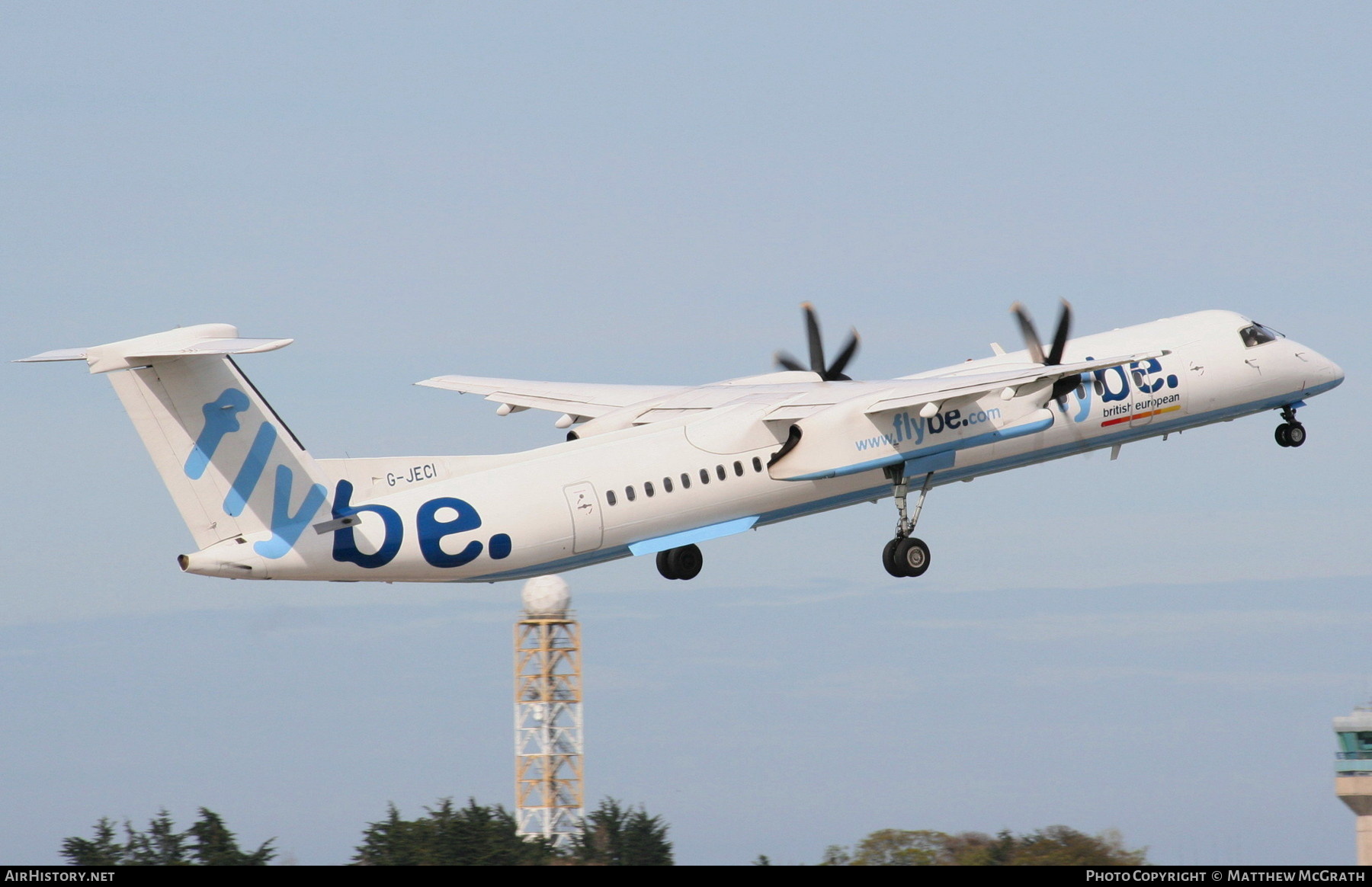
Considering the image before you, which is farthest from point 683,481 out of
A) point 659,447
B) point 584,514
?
point 584,514

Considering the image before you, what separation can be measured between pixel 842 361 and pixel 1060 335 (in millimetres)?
5298

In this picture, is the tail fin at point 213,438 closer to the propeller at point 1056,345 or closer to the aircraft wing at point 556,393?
the aircraft wing at point 556,393

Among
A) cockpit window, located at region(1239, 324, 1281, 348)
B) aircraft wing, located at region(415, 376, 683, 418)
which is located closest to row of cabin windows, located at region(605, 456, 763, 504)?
aircraft wing, located at region(415, 376, 683, 418)

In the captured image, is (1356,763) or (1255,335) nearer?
(1255,335)

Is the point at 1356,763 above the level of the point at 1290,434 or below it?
below

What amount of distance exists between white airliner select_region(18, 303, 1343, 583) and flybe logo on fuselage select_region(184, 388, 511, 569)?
3 cm

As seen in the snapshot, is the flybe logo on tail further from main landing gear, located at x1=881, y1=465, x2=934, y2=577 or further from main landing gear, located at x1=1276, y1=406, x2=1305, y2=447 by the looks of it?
main landing gear, located at x1=1276, y1=406, x2=1305, y2=447

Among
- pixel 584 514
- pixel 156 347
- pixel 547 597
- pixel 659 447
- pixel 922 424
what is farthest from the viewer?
pixel 547 597

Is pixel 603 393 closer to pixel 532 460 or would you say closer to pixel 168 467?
pixel 532 460

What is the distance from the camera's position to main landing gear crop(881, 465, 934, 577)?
31.7m

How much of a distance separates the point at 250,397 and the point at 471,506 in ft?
13.2

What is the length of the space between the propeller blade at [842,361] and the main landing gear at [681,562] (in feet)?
15.5

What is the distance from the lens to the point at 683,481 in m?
28.8

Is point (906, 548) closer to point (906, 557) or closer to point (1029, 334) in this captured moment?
point (906, 557)
